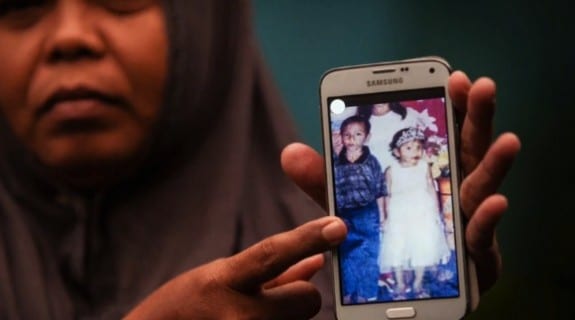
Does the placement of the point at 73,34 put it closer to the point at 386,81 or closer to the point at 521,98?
the point at 386,81

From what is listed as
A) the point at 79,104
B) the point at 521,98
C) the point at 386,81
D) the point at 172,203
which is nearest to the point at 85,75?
the point at 79,104

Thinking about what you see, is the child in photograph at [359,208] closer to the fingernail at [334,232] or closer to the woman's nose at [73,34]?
the fingernail at [334,232]

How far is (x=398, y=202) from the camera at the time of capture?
530 millimetres

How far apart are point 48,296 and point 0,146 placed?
134 mm

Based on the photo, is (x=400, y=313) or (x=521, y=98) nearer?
(x=400, y=313)

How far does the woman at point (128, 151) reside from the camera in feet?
2.22

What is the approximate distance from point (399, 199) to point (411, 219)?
14 mm

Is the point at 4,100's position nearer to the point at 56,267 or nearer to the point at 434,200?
the point at 56,267

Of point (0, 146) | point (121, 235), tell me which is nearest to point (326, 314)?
point (121, 235)

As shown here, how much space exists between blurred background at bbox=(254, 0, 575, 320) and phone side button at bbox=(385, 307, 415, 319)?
202mm

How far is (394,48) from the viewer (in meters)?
0.72

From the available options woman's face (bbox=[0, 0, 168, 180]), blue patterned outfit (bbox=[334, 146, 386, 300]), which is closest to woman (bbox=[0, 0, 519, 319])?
woman's face (bbox=[0, 0, 168, 180])

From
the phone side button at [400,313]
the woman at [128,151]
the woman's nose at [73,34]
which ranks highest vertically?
the woman's nose at [73,34]

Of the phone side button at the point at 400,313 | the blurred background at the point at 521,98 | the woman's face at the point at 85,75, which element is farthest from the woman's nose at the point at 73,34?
the phone side button at the point at 400,313
